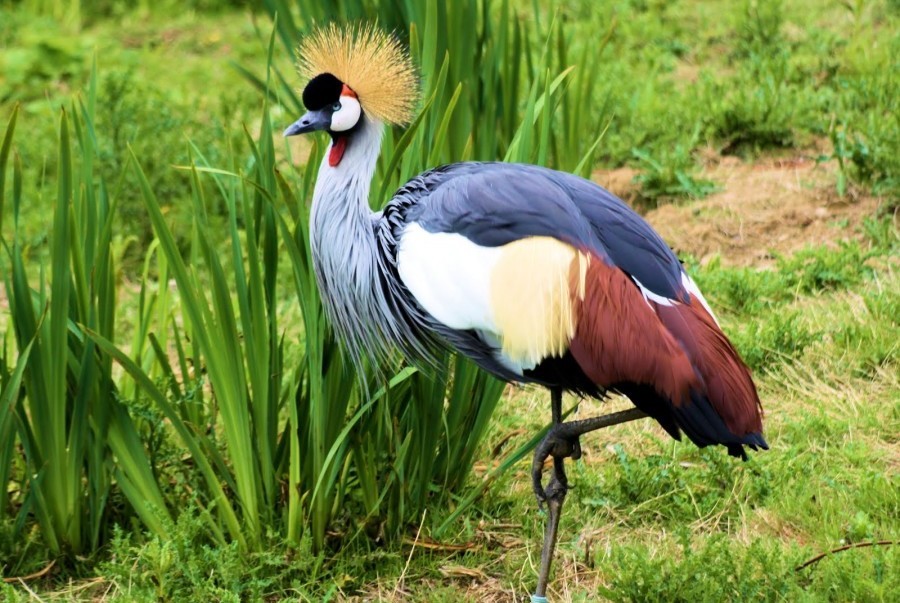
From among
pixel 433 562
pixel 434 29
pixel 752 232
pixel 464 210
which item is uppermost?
pixel 434 29

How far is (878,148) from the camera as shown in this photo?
3967mm

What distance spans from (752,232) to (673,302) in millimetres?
1876

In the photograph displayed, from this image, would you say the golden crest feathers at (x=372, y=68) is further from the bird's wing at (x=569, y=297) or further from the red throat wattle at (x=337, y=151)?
the bird's wing at (x=569, y=297)

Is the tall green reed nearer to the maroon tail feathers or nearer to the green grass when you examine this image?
the green grass

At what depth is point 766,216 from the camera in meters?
4.18

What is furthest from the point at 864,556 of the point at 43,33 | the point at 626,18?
the point at 43,33

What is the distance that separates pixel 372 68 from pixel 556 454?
0.95m

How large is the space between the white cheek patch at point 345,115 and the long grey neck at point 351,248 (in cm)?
3

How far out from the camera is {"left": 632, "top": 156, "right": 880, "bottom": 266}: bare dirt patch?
4.04m

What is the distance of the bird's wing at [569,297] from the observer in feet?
7.55

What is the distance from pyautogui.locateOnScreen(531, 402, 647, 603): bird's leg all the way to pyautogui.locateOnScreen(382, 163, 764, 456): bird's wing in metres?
0.07

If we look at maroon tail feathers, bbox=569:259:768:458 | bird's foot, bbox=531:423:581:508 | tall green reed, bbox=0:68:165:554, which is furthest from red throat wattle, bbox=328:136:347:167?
bird's foot, bbox=531:423:581:508

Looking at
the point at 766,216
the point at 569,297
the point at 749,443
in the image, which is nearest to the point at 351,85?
the point at 569,297

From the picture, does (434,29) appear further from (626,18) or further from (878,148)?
(626,18)
